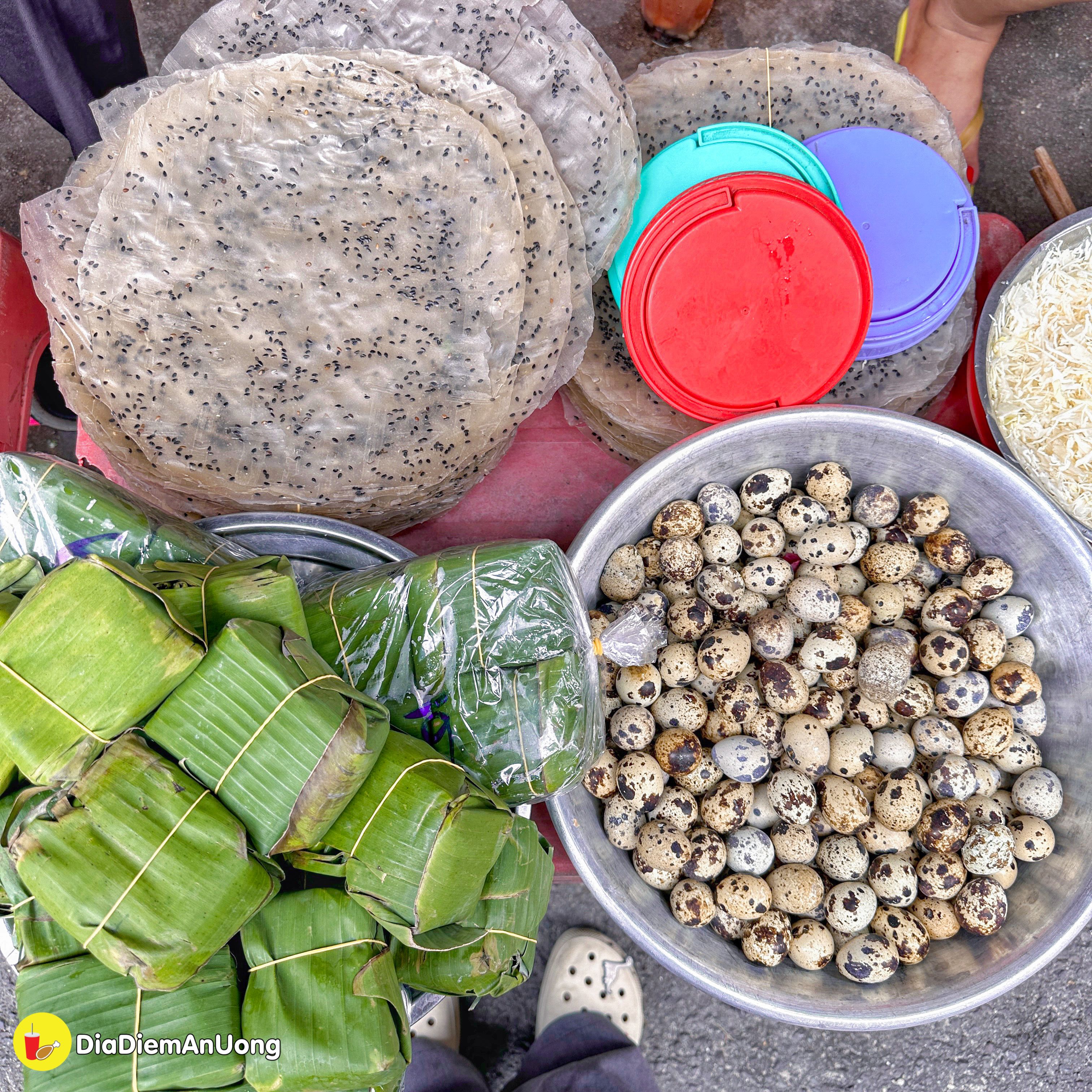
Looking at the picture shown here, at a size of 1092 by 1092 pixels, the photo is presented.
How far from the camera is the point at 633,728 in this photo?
5.03 feet

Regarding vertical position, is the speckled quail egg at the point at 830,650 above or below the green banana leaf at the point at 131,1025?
below

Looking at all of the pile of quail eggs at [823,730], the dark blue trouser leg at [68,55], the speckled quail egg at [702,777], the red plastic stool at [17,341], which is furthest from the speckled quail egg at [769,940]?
the dark blue trouser leg at [68,55]

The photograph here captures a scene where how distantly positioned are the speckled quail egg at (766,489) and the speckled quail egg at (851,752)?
468mm

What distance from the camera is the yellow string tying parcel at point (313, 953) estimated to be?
3.36ft

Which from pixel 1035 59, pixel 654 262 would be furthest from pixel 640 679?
pixel 1035 59

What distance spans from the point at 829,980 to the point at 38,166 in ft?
9.19

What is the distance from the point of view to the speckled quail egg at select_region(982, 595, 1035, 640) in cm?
159

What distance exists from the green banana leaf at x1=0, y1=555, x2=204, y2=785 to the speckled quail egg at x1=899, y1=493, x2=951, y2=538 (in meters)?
1.36

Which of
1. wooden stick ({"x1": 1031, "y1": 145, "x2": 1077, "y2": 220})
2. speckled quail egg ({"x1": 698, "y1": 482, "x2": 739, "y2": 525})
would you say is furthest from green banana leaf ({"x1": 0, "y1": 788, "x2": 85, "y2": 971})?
wooden stick ({"x1": 1031, "y1": 145, "x2": 1077, "y2": 220})

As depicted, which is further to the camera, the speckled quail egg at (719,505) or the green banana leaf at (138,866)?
the speckled quail egg at (719,505)

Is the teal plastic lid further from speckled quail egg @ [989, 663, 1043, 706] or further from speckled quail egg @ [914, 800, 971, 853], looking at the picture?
speckled quail egg @ [914, 800, 971, 853]

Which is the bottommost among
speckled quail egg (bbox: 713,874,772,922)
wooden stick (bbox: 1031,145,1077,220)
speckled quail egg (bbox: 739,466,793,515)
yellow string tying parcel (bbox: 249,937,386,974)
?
speckled quail egg (bbox: 713,874,772,922)

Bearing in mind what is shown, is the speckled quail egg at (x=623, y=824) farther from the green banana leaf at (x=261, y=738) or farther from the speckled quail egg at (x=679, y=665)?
the green banana leaf at (x=261, y=738)

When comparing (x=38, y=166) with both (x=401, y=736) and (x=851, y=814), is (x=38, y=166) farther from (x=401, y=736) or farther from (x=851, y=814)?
(x=851, y=814)
